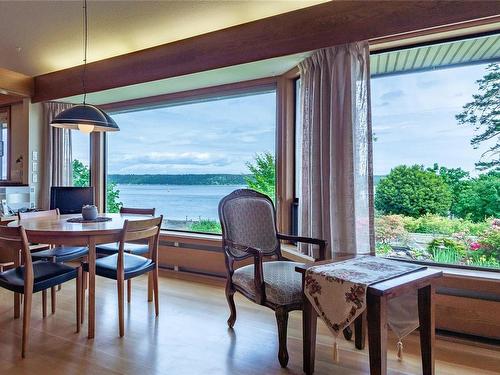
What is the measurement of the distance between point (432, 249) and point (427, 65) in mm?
1592

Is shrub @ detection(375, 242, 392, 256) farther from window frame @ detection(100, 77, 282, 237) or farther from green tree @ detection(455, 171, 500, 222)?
window frame @ detection(100, 77, 282, 237)

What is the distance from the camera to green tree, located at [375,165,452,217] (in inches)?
109

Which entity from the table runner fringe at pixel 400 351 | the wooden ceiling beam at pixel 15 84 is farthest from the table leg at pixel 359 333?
the wooden ceiling beam at pixel 15 84

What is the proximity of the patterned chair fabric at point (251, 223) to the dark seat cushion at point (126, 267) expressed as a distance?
79cm

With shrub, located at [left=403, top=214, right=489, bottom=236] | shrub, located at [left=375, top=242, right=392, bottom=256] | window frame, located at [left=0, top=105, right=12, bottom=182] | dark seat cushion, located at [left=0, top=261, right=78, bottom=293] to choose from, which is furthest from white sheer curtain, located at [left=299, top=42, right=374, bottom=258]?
window frame, located at [left=0, top=105, right=12, bottom=182]

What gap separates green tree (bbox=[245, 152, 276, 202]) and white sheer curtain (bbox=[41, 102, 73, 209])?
113 inches

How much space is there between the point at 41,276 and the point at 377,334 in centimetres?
226

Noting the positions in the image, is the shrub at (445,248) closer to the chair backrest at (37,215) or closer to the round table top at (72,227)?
the round table top at (72,227)

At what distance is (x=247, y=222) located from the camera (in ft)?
8.91

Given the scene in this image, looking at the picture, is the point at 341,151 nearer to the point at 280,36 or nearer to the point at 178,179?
the point at 280,36

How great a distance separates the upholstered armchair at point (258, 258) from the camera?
208 cm

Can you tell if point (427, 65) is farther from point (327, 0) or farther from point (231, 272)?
point (231, 272)

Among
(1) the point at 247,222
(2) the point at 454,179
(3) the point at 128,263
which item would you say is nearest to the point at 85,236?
(3) the point at 128,263

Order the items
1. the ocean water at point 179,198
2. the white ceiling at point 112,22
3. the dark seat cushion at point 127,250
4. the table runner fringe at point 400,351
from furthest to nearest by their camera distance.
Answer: the ocean water at point 179,198, the dark seat cushion at point 127,250, the white ceiling at point 112,22, the table runner fringe at point 400,351
